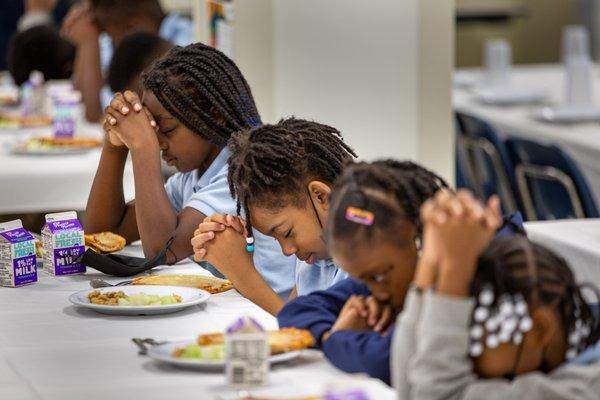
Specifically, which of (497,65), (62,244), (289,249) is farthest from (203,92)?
(497,65)

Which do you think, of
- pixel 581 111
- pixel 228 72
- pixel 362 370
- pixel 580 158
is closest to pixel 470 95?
pixel 581 111

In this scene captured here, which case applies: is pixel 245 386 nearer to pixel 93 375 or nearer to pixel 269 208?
pixel 93 375

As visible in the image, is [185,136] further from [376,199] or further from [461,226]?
[461,226]

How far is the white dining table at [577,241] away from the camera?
9.85ft

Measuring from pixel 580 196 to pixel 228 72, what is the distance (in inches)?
58.4

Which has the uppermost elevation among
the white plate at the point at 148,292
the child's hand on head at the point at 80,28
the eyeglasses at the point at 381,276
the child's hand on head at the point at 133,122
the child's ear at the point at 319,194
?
the child's hand on head at the point at 80,28

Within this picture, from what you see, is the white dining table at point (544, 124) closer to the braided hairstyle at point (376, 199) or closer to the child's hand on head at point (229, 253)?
the child's hand on head at point (229, 253)

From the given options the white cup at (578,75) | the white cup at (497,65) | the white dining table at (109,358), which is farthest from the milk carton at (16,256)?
the white cup at (497,65)

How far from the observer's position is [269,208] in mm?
2377

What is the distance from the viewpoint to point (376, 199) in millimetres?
1829

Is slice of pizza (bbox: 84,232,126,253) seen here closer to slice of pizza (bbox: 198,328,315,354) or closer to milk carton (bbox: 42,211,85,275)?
milk carton (bbox: 42,211,85,275)

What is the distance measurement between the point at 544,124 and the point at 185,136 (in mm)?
2692

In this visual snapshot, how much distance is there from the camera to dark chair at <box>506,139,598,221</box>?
12.9 ft

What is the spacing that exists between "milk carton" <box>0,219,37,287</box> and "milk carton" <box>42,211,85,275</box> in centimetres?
10
